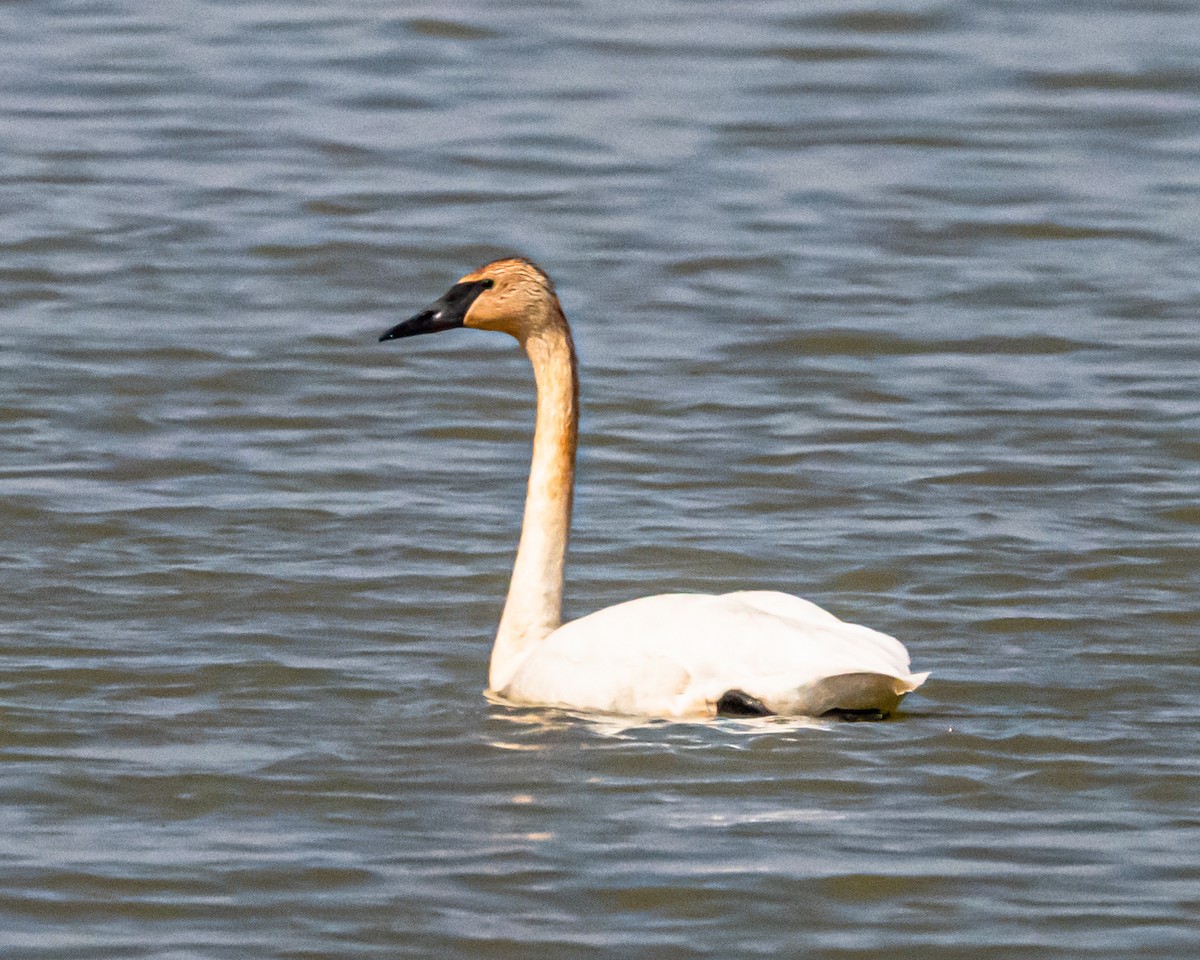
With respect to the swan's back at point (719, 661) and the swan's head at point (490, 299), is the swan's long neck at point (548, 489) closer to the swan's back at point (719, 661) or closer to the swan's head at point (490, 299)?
the swan's head at point (490, 299)

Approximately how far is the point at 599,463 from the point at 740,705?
3.78 meters

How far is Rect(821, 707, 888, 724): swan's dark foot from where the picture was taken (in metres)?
7.56

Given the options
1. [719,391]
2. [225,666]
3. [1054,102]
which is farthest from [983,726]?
[1054,102]

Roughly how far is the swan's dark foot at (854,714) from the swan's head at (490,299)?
1520 millimetres

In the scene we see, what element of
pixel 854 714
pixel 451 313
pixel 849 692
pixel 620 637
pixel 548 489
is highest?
pixel 451 313

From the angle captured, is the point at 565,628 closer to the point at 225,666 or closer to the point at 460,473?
the point at 225,666

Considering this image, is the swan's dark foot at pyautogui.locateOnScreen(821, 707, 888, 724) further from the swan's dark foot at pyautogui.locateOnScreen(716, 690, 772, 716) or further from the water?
the swan's dark foot at pyautogui.locateOnScreen(716, 690, 772, 716)

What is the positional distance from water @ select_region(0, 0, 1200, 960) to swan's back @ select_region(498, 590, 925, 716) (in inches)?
4.1

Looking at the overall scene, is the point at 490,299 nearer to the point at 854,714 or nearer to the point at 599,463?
the point at 854,714

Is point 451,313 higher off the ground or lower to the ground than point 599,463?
higher

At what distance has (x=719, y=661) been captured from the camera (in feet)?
24.3

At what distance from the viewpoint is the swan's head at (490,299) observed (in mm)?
8156

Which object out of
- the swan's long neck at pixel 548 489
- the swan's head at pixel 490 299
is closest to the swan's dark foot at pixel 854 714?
the swan's long neck at pixel 548 489

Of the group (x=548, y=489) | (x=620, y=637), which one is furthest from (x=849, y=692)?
(x=548, y=489)
